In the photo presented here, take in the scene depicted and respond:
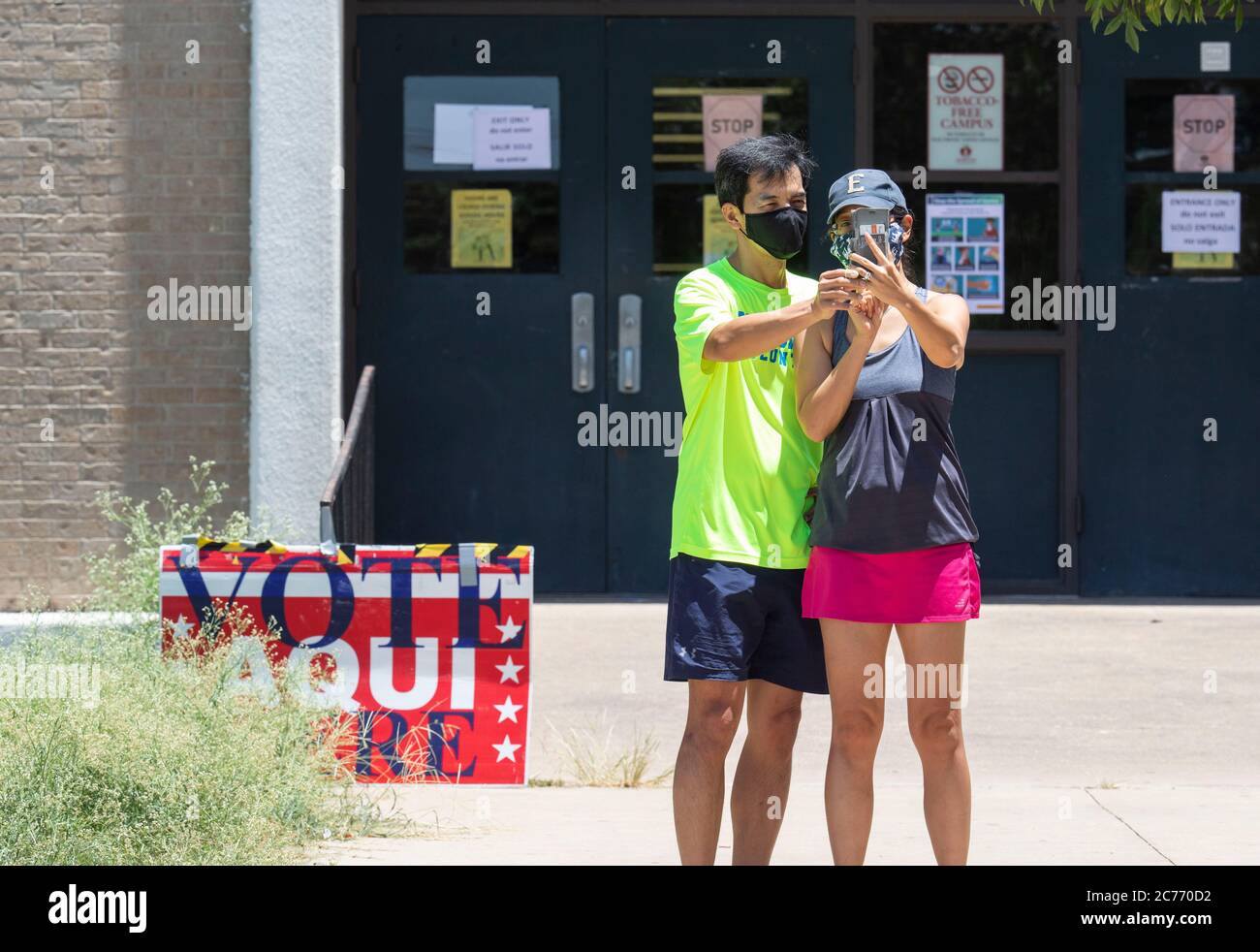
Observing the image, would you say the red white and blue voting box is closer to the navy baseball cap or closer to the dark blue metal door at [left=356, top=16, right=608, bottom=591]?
the navy baseball cap

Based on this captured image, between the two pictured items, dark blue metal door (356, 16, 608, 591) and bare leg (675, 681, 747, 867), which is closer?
bare leg (675, 681, 747, 867)

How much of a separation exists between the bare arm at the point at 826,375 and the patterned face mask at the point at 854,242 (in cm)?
14

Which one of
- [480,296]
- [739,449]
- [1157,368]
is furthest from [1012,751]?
[480,296]

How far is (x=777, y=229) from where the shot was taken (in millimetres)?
4285

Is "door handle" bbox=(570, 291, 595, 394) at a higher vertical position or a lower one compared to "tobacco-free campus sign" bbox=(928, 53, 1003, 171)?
lower

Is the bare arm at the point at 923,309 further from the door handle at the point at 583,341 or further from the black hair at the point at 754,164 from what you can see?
the door handle at the point at 583,341

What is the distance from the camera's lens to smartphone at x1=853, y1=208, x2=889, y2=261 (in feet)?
13.4

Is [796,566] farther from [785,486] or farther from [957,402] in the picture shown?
[957,402]

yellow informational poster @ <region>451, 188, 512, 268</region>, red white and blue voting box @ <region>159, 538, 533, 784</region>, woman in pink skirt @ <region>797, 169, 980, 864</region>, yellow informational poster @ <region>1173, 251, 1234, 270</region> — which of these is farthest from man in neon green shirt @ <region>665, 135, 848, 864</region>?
yellow informational poster @ <region>1173, 251, 1234, 270</region>

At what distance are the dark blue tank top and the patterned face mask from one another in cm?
12

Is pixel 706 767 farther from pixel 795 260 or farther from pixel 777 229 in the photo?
pixel 795 260

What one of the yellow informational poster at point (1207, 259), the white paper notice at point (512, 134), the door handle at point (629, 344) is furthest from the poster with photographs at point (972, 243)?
the white paper notice at point (512, 134)

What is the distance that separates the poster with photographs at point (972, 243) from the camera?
899 cm

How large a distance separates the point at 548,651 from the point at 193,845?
328cm
